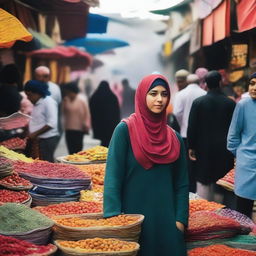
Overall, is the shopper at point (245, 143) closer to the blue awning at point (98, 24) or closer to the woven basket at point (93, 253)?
the woven basket at point (93, 253)

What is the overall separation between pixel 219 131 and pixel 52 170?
281 cm

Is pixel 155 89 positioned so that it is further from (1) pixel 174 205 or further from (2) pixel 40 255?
(2) pixel 40 255

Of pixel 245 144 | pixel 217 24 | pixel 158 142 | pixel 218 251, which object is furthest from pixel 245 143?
pixel 217 24

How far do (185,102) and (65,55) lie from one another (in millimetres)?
7655

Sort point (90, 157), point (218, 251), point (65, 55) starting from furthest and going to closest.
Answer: point (65, 55) < point (90, 157) < point (218, 251)

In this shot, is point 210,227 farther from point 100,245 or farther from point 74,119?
point 74,119

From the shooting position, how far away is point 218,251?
4762 mm

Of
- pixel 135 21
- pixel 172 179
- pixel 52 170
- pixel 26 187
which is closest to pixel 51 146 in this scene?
pixel 52 170

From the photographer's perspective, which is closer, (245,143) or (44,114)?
(245,143)

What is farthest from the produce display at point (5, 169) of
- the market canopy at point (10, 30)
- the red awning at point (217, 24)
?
the red awning at point (217, 24)

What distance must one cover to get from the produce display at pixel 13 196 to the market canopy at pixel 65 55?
34.5 feet

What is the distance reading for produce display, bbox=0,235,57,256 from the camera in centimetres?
395

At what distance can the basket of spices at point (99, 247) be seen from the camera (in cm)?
399

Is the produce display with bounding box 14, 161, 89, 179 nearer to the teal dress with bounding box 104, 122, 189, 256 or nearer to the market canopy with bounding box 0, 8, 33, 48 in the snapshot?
the market canopy with bounding box 0, 8, 33, 48
